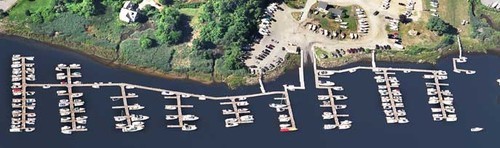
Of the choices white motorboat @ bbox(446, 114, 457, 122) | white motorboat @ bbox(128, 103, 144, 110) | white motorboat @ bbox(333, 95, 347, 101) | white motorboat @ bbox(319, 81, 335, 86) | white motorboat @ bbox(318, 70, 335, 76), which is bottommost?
white motorboat @ bbox(446, 114, 457, 122)

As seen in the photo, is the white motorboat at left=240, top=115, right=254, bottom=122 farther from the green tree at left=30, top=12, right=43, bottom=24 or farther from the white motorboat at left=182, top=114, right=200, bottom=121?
the green tree at left=30, top=12, right=43, bottom=24

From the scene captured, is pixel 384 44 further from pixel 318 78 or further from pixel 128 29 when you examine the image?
pixel 128 29

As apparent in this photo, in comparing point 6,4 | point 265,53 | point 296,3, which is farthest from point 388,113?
point 6,4

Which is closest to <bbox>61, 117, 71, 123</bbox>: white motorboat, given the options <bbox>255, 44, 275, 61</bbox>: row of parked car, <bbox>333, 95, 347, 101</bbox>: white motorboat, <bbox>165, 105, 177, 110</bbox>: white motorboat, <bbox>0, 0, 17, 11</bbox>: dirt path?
<bbox>165, 105, 177, 110</bbox>: white motorboat

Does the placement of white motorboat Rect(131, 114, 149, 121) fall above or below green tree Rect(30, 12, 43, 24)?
below

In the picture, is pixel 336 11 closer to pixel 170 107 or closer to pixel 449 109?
pixel 449 109

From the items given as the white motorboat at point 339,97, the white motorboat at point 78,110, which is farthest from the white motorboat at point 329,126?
the white motorboat at point 78,110

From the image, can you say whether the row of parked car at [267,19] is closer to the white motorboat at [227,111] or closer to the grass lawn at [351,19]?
the grass lawn at [351,19]
